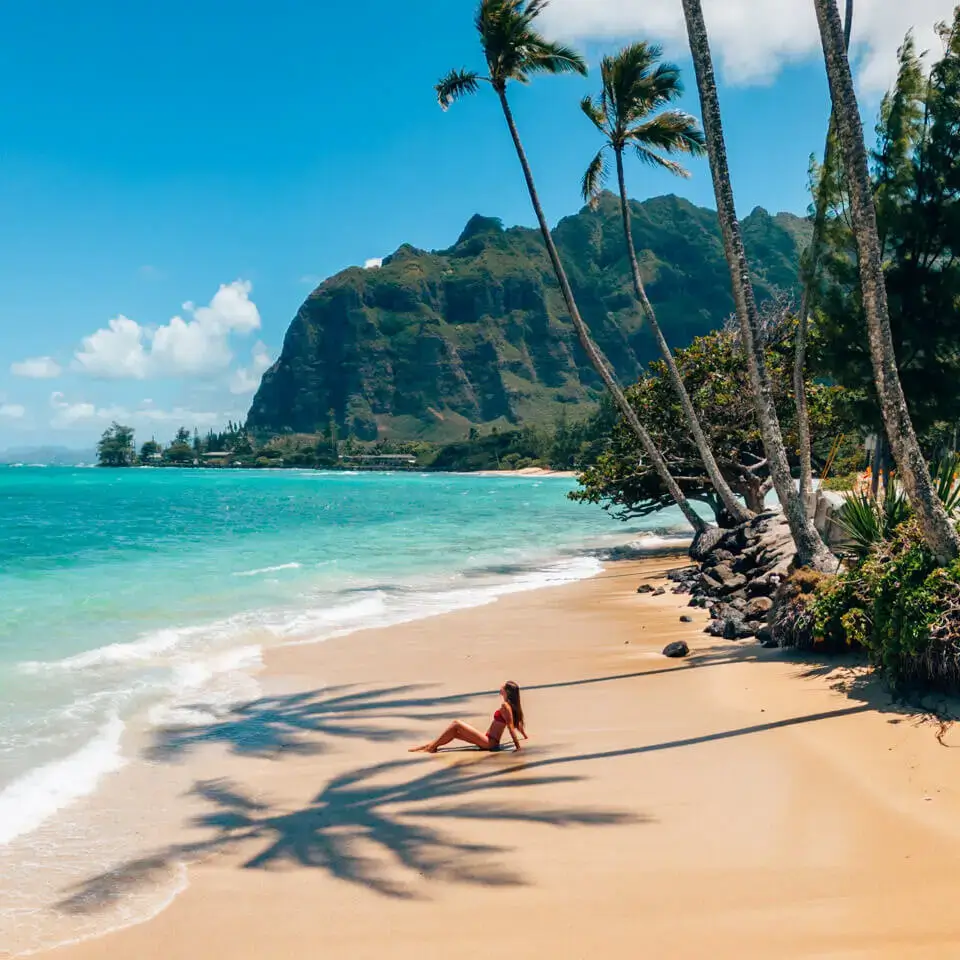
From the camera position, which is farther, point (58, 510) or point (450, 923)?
point (58, 510)

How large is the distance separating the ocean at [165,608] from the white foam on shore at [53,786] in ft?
0.06

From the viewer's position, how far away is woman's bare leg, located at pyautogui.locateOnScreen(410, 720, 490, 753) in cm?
746

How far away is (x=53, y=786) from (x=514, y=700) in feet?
14.1

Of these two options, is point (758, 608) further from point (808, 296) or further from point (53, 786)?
point (53, 786)

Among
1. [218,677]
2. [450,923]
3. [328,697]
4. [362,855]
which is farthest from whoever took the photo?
[218,677]

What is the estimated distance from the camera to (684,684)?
9.18 metres

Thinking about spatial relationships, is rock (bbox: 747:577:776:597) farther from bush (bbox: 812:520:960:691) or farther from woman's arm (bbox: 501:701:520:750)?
woman's arm (bbox: 501:701:520:750)

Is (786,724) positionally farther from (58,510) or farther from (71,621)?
(58,510)

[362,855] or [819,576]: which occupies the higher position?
[819,576]

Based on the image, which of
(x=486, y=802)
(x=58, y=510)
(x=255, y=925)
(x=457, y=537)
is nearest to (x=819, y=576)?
(x=486, y=802)

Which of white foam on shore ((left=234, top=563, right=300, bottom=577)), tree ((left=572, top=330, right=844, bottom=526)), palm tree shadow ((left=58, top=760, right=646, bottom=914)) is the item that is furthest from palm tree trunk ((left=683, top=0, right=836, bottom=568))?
white foam on shore ((left=234, top=563, right=300, bottom=577))

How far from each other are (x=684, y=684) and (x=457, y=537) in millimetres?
25166

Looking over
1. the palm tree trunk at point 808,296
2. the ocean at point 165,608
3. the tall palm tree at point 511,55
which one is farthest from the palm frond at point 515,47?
the ocean at point 165,608

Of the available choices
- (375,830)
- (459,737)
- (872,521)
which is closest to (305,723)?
(459,737)
